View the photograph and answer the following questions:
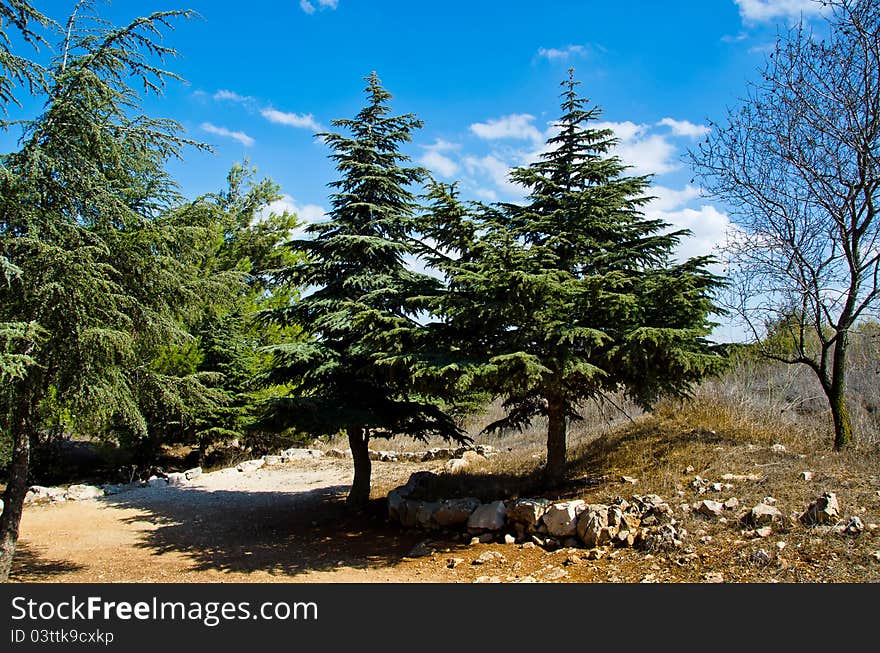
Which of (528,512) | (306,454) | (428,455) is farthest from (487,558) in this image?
(306,454)

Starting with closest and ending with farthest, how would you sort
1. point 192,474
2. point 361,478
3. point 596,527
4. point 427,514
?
point 596,527 < point 427,514 < point 361,478 < point 192,474

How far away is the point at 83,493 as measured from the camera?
13672 mm

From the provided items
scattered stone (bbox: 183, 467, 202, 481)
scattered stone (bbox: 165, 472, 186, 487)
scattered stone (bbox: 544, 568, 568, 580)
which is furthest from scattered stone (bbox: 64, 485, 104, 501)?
scattered stone (bbox: 544, 568, 568, 580)

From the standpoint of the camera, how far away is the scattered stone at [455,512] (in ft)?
27.7

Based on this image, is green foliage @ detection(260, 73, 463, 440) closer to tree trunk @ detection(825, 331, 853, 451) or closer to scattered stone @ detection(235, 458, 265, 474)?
tree trunk @ detection(825, 331, 853, 451)

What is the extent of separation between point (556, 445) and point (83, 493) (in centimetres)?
1230

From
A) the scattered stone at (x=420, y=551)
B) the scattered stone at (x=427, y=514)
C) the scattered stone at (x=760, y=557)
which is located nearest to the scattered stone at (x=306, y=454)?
the scattered stone at (x=427, y=514)

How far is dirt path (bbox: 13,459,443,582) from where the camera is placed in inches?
292

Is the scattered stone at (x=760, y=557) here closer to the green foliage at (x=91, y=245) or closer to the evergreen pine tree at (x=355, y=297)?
the evergreen pine tree at (x=355, y=297)

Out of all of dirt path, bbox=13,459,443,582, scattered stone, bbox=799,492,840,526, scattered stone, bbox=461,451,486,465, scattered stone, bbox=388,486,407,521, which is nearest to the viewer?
scattered stone, bbox=799,492,840,526

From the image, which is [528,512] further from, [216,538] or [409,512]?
[216,538]

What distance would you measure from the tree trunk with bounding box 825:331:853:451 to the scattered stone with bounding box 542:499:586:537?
429 centimetres

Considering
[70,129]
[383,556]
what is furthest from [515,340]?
[70,129]

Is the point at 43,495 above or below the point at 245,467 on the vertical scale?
below
